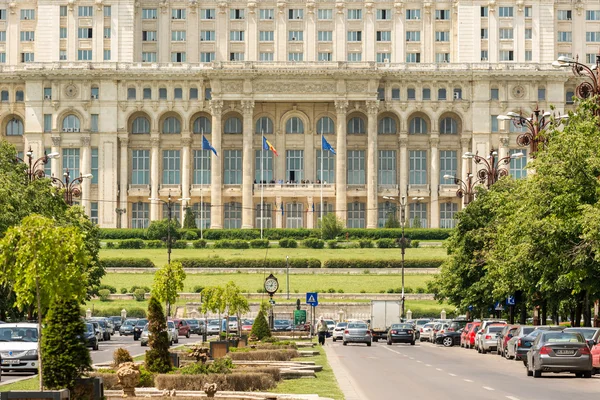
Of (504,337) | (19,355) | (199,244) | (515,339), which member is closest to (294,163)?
(199,244)

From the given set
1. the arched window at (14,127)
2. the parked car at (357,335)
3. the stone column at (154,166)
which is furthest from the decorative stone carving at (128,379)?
the arched window at (14,127)

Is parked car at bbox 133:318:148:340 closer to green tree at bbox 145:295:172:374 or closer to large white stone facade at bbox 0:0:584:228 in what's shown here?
green tree at bbox 145:295:172:374

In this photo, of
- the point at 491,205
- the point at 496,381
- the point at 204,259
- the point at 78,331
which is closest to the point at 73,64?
the point at 204,259

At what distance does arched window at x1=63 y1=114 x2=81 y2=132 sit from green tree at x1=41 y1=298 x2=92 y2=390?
131 metres

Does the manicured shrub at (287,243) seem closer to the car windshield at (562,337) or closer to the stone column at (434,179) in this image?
the stone column at (434,179)

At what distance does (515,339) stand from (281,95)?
101 meters

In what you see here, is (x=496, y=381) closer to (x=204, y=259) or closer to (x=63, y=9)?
(x=204, y=259)

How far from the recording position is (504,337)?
56.3 m

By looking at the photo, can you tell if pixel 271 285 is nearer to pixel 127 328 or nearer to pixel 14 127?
pixel 127 328

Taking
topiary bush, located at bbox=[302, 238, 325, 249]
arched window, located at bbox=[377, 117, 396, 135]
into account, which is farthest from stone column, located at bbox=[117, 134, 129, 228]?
arched window, located at bbox=[377, 117, 396, 135]

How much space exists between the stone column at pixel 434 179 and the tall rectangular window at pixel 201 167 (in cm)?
2575

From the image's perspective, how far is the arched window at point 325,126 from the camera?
154 metres

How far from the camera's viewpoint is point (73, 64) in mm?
151750

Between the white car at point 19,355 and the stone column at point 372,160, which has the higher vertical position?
the stone column at point 372,160
